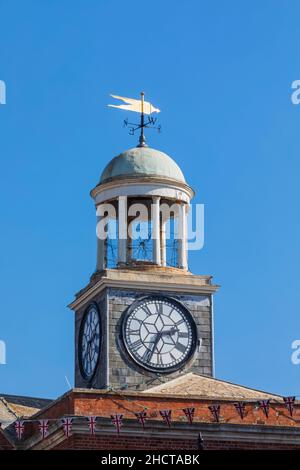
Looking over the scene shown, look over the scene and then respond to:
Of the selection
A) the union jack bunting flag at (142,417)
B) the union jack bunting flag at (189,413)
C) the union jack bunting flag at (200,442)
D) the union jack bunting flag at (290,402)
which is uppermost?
the union jack bunting flag at (290,402)

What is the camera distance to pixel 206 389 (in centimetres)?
5356

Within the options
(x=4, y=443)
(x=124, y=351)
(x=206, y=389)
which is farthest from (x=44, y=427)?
(x=124, y=351)

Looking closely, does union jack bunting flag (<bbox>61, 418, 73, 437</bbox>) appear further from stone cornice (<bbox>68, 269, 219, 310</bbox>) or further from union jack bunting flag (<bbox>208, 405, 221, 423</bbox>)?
stone cornice (<bbox>68, 269, 219, 310</bbox>)

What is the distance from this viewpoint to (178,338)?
58.0 m

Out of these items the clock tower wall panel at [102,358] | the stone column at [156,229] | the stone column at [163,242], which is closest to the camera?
the clock tower wall panel at [102,358]

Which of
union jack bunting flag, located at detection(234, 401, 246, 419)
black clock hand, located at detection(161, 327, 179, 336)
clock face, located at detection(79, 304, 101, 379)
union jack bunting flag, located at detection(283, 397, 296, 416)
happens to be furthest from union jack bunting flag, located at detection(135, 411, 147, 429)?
clock face, located at detection(79, 304, 101, 379)

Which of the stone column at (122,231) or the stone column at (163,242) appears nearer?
the stone column at (122,231)

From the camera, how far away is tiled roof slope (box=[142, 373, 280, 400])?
174 ft

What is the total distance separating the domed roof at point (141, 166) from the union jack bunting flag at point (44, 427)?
42.0ft

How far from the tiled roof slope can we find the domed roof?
7.67 m

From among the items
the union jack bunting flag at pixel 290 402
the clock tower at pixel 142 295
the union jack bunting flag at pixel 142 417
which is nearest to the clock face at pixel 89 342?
the clock tower at pixel 142 295

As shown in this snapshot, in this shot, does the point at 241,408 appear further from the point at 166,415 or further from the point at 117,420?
the point at 117,420

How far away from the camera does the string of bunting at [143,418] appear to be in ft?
158

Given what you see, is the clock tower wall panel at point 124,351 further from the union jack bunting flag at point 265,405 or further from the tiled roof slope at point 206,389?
the union jack bunting flag at point 265,405
